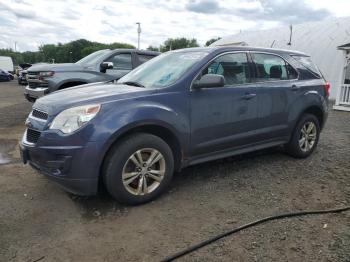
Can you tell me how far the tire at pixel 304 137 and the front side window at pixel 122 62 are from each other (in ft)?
17.1

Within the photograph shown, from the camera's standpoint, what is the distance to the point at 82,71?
904cm

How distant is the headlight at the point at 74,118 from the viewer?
12.3ft

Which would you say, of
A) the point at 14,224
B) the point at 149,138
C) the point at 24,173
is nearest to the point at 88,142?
the point at 149,138

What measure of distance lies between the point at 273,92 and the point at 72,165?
3.03 metres

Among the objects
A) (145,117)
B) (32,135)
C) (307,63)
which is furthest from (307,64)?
(32,135)

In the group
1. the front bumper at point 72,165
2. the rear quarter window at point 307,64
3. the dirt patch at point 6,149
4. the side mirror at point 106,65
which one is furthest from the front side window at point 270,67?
the side mirror at point 106,65

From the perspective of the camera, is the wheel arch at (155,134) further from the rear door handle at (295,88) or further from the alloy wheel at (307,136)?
the alloy wheel at (307,136)

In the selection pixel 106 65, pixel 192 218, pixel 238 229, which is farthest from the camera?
pixel 106 65

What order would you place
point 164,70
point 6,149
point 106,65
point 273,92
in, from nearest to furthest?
point 164,70 < point 273,92 < point 6,149 < point 106,65

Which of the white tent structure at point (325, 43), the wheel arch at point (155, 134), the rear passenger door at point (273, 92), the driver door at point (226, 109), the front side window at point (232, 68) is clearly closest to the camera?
the wheel arch at point (155, 134)

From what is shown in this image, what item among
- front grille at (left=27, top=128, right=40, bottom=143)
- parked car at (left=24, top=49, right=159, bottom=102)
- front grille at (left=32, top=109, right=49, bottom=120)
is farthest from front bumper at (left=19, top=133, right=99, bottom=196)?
parked car at (left=24, top=49, right=159, bottom=102)

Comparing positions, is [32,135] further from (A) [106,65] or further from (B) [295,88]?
(A) [106,65]

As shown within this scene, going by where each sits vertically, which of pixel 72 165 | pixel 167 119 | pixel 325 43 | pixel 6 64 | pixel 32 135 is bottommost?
pixel 6 64

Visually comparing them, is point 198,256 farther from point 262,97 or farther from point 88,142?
point 262,97
